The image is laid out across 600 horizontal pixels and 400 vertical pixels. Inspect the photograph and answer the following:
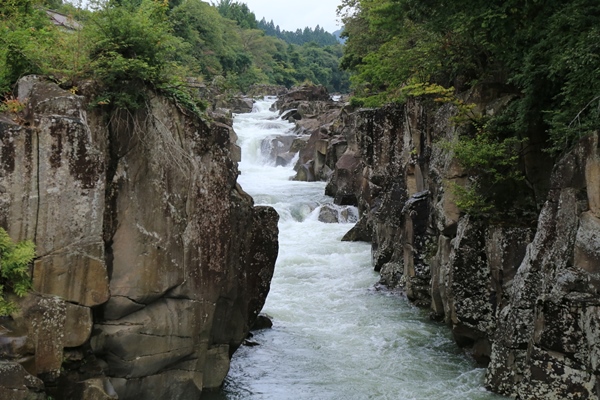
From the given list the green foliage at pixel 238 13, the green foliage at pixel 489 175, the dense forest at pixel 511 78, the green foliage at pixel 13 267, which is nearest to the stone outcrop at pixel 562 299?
the dense forest at pixel 511 78

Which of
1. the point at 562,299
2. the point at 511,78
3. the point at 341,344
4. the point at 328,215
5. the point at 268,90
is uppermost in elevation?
the point at 268,90

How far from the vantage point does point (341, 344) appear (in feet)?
42.1

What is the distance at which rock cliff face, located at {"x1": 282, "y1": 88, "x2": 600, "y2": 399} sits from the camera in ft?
28.5

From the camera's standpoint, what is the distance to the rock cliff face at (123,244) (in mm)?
7684

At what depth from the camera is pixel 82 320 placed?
26.0 feet

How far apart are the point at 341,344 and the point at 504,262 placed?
150 inches

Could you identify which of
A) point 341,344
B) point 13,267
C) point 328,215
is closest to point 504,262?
point 341,344

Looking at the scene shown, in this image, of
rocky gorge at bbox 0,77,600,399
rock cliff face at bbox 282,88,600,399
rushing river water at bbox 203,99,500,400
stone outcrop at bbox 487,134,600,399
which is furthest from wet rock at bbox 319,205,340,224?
stone outcrop at bbox 487,134,600,399

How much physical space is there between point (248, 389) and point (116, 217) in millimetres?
3968

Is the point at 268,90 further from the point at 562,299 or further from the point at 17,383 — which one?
the point at 17,383

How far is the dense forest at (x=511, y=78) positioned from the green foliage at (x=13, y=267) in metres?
7.56

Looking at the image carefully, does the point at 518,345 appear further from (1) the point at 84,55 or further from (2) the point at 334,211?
(2) the point at 334,211

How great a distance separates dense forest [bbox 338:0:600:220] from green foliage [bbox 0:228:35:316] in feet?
24.8

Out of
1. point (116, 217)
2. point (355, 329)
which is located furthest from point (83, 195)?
point (355, 329)
